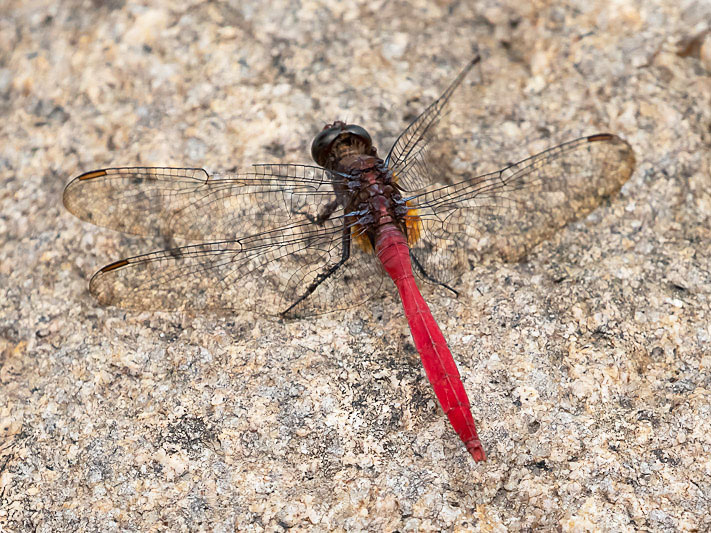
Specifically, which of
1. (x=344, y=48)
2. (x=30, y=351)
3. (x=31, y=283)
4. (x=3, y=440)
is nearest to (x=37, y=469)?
(x=3, y=440)

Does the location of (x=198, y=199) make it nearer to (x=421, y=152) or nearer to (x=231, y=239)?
(x=231, y=239)

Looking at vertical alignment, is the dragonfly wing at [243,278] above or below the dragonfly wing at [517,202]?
below

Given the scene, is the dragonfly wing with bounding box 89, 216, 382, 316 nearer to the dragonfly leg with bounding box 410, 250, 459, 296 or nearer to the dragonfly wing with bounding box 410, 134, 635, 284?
the dragonfly leg with bounding box 410, 250, 459, 296

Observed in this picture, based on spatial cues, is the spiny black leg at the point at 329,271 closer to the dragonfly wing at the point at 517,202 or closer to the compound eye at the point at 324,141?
the dragonfly wing at the point at 517,202

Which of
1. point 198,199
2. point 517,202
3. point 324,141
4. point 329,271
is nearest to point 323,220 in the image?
point 329,271

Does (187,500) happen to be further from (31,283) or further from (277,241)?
(31,283)

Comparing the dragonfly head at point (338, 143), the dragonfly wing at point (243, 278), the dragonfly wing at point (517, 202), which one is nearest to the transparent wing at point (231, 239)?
the dragonfly wing at point (243, 278)
